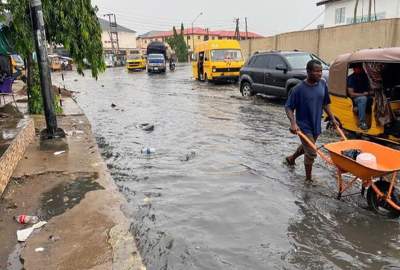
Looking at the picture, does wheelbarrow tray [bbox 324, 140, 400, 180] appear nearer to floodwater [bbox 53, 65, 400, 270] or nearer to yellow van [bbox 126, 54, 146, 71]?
floodwater [bbox 53, 65, 400, 270]

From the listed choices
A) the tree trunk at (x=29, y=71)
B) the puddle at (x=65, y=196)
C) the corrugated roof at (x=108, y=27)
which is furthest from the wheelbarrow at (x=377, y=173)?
the corrugated roof at (x=108, y=27)

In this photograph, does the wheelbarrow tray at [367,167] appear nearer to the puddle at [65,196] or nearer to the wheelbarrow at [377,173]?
the wheelbarrow at [377,173]

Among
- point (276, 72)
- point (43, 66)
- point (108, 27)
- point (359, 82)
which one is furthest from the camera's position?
point (108, 27)

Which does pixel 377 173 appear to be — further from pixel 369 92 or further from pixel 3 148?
pixel 3 148

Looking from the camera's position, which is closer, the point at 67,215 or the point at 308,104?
the point at 67,215

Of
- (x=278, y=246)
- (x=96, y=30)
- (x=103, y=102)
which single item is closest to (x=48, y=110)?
(x=96, y=30)

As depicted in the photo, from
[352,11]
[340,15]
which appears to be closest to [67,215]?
[352,11]

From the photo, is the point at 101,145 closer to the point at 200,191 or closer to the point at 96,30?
the point at 96,30

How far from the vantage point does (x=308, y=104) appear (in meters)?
6.07

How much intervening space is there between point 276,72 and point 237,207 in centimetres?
1001

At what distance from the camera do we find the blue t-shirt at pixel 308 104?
19.9ft

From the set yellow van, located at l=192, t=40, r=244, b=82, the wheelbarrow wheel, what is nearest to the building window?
yellow van, located at l=192, t=40, r=244, b=82

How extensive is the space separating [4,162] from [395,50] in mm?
6876

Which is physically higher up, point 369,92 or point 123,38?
point 123,38
